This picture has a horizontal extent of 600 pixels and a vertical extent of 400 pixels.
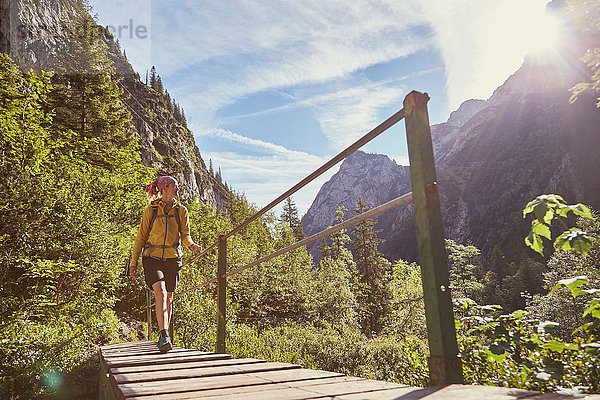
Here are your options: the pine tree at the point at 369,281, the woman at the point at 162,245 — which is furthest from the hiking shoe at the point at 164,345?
the pine tree at the point at 369,281

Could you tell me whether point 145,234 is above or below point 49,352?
above

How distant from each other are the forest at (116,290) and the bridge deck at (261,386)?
43 centimetres

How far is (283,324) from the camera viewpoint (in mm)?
27016

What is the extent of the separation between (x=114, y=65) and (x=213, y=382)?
79.1 meters

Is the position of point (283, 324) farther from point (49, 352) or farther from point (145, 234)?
point (145, 234)

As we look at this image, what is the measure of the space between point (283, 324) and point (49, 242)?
19777 mm

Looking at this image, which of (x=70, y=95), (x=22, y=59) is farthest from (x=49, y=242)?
(x=22, y=59)

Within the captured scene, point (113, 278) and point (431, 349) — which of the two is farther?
point (113, 278)

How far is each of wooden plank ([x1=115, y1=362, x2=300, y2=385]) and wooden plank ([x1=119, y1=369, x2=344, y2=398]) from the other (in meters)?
0.10

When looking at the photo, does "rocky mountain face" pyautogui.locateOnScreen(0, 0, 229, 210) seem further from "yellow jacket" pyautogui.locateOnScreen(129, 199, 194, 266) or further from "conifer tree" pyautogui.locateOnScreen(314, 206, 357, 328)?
"yellow jacket" pyautogui.locateOnScreen(129, 199, 194, 266)

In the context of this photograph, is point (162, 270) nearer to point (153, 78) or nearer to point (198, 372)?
point (198, 372)

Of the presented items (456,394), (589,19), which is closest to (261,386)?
(456,394)

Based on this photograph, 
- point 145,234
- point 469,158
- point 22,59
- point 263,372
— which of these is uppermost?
point 469,158

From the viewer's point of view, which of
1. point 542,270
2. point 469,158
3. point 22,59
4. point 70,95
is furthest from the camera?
point 469,158
